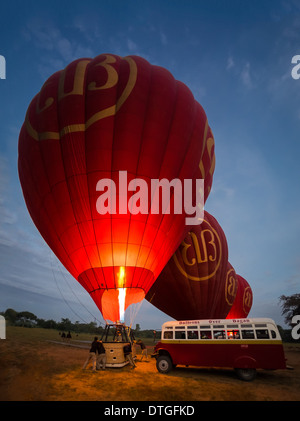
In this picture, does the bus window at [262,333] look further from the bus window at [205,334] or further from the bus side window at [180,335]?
the bus side window at [180,335]

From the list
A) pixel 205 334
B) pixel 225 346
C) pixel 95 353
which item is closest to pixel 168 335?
pixel 205 334

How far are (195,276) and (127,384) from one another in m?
9.33

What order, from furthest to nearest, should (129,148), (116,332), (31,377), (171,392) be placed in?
(116,332) → (129,148) → (31,377) → (171,392)

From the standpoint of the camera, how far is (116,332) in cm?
1143

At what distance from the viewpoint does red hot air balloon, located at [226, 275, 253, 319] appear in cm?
2497

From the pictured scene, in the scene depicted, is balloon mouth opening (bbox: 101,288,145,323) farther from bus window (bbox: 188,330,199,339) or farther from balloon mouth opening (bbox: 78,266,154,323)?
bus window (bbox: 188,330,199,339)

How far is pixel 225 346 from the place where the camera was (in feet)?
32.2

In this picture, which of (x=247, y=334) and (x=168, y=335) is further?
(x=168, y=335)

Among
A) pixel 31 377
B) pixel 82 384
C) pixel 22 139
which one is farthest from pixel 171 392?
pixel 22 139

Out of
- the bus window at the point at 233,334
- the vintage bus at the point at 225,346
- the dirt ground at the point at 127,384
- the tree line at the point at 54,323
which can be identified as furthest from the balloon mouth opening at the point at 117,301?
the tree line at the point at 54,323

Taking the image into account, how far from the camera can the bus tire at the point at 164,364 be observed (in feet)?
33.7

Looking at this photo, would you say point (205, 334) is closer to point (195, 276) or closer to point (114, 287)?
point (114, 287)

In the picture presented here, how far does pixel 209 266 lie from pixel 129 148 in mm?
10070

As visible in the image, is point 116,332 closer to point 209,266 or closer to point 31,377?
point 31,377
